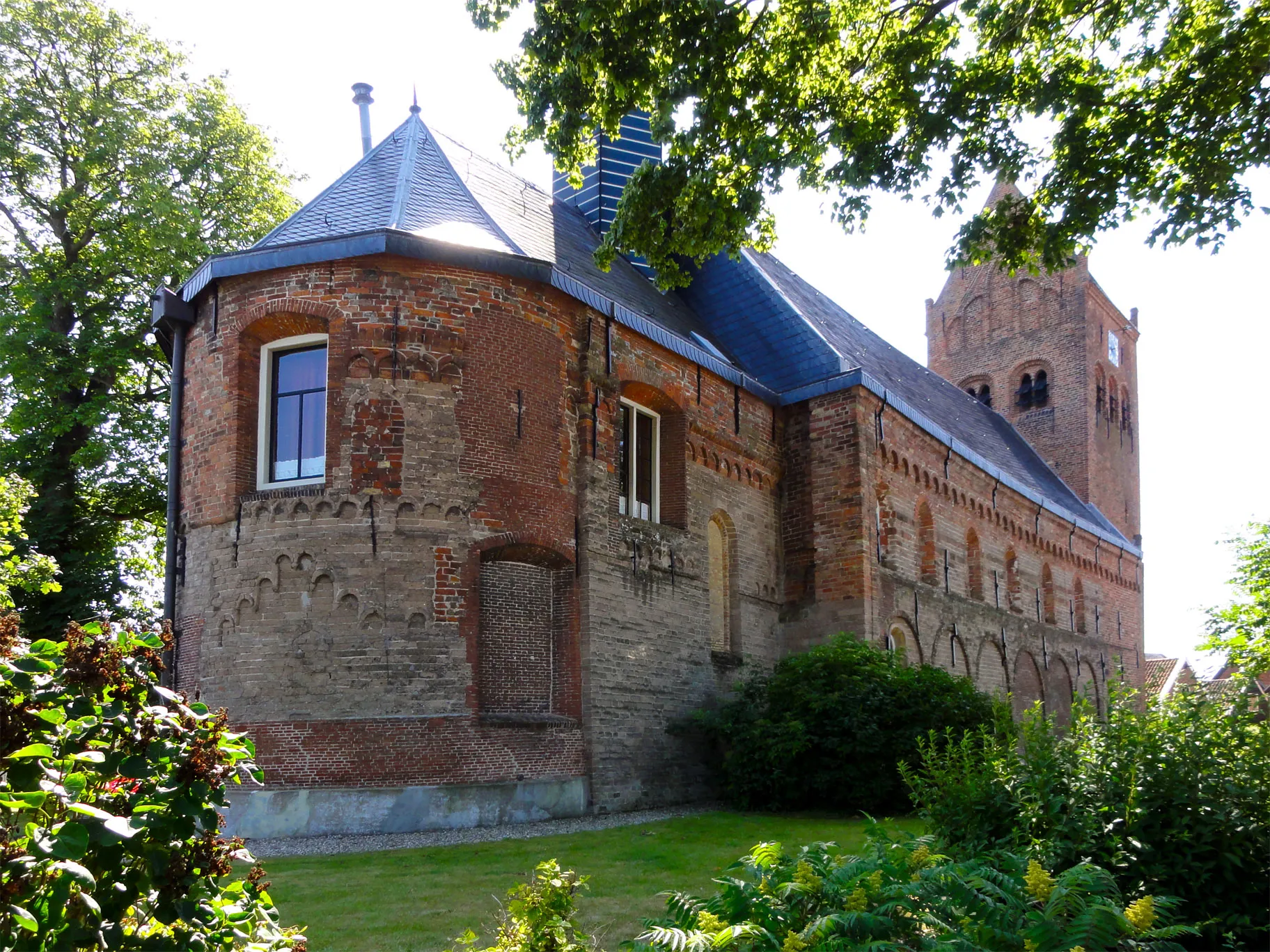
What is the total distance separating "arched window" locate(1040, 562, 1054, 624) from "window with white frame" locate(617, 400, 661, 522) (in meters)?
16.1

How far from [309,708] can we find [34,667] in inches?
394

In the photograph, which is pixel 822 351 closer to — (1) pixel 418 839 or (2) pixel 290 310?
(2) pixel 290 310

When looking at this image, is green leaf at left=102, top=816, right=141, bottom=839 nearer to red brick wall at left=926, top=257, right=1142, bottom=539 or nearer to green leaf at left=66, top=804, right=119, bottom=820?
green leaf at left=66, top=804, right=119, bottom=820

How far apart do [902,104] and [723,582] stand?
990 centimetres

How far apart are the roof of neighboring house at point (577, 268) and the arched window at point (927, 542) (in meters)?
1.62

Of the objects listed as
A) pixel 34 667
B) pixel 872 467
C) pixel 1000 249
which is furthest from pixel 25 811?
pixel 872 467

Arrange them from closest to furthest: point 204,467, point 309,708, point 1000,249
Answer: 1. point 1000,249
2. point 309,708
3. point 204,467

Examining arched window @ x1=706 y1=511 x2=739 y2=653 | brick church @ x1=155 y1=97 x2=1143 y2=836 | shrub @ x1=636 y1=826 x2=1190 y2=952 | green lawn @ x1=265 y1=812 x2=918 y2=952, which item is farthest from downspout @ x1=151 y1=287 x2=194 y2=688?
shrub @ x1=636 y1=826 x2=1190 y2=952

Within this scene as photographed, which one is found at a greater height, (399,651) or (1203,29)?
(1203,29)

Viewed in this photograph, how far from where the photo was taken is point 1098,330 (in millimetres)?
37375

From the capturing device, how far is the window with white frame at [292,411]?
541 inches

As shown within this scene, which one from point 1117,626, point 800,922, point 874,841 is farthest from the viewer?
point 1117,626

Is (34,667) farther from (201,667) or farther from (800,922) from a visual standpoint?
(201,667)

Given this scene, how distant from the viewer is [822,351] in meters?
19.8
